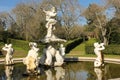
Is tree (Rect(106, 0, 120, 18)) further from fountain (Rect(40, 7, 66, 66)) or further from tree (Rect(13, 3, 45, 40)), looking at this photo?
fountain (Rect(40, 7, 66, 66))

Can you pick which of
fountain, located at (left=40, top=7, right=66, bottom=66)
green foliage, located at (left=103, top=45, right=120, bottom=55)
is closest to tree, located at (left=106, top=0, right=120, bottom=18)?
green foliage, located at (left=103, top=45, right=120, bottom=55)

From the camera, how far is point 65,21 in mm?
66625

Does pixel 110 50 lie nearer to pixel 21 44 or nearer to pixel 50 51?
pixel 50 51

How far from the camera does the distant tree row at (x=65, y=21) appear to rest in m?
53.3

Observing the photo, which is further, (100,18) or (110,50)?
(100,18)

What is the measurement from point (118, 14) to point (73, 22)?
1839 centimetres

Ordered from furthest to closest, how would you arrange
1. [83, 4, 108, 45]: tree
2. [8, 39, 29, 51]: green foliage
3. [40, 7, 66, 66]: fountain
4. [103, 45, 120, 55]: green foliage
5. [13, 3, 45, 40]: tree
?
[13, 3, 45, 40]: tree
[83, 4, 108, 45]: tree
[8, 39, 29, 51]: green foliage
[103, 45, 120, 55]: green foliage
[40, 7, 66, 66]: fountain

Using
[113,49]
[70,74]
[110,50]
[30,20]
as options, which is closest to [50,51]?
[70,74]

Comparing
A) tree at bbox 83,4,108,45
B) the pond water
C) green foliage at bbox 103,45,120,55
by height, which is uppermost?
tree at bbox 83,4,108,45

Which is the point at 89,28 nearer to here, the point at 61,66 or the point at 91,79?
the point at 61,66

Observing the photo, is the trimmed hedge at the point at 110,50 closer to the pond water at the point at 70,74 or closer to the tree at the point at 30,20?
the pond water at the point at 70,74

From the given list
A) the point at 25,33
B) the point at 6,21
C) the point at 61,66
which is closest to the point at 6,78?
the point at 61,66

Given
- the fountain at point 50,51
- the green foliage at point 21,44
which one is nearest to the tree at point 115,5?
the green foliage at point 21,44

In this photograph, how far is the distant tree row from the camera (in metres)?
53.3
